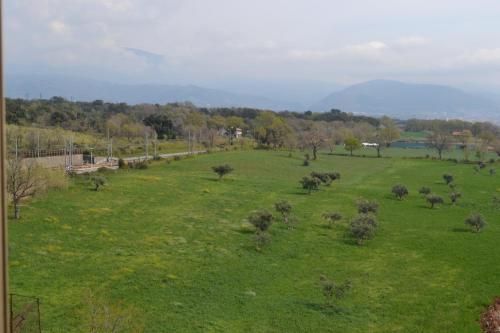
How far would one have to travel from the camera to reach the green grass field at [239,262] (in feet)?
54.7

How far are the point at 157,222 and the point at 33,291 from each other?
1226 centimetres

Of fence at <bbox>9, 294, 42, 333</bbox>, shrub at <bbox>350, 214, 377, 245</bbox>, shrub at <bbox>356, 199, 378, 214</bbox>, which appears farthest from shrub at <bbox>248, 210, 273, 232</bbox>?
fence at <bbox>9, 294, 42, 333</bbox>

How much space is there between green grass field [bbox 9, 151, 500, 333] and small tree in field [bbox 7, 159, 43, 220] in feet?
3.24

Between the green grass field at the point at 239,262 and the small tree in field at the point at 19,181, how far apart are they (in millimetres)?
987

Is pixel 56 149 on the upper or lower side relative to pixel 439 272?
upper

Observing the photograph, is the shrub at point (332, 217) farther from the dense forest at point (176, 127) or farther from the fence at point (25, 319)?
the dense forest at point (176, 127)

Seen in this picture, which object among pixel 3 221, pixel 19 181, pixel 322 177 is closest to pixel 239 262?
pixel 19 181

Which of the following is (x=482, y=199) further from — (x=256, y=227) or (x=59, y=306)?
(x=59, y=306)

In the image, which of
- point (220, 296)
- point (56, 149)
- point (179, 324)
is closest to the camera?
point (179, 324)

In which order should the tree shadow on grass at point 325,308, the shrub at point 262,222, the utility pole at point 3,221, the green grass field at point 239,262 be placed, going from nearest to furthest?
the utility pole at point 3,221
the green grass field at point 239,262
the tree shadow on grass at point 325,308
the shrub at point 262,222

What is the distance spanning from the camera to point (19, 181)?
27766mm

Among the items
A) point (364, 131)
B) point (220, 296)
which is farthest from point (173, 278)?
point (364, 131)

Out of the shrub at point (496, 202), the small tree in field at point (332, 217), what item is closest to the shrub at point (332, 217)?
the small tree in field at point (332, 217)

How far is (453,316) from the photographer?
1719 cm
